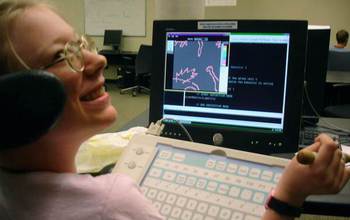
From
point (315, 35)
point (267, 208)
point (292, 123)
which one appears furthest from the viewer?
point (315, 35)

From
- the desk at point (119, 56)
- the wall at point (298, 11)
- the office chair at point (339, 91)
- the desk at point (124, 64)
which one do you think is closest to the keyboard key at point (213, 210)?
the office chair at point (339, 91)

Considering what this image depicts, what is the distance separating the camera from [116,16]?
711cm

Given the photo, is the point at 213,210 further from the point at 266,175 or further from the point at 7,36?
the point at 7,36

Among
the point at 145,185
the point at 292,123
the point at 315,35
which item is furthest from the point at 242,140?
the point at 315,35

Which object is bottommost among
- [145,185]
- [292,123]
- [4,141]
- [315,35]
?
[145,185]

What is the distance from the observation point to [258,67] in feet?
3.95

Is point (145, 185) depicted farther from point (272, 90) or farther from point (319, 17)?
point (319, 17)

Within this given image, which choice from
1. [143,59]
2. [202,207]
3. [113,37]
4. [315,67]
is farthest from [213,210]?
[113,37]

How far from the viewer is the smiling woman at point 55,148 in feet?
2.13

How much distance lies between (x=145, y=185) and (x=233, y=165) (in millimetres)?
216

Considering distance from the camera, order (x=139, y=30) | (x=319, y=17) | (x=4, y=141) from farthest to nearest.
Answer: (x=139, y=30), (x=319, y=17), (x=4, y=141)

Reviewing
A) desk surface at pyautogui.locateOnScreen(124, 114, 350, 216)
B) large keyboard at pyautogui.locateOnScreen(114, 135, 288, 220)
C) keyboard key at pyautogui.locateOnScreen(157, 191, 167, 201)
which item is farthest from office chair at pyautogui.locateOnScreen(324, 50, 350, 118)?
keyboard key at pyautogui.locateOnScreen(157, 191, 167, 201)

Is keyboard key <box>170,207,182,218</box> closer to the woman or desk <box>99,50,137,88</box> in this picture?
the woman

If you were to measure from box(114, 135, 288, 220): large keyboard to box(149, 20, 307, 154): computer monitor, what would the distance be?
0.25 m
